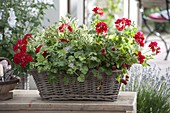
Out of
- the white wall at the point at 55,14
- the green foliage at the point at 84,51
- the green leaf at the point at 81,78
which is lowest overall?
the green leaf at the point at 81,78

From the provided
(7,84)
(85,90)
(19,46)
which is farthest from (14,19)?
(85,90)

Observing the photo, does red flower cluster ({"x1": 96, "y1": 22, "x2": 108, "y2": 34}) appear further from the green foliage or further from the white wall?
the white wall

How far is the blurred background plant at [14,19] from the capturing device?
4.10m

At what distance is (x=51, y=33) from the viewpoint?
2.97m

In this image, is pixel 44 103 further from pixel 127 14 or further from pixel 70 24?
pixel 127 14

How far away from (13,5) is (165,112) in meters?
1.46

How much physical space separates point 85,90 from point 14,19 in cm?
137

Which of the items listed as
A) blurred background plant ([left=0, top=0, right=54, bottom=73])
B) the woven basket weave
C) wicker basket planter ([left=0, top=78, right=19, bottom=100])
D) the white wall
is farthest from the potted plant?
the white wall

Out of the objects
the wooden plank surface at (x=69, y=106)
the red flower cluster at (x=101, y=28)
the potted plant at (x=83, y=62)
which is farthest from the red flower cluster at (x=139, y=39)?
the wooden plank surface at (x=69, y=106)

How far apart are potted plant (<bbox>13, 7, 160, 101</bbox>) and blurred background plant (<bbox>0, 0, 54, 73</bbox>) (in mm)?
1187

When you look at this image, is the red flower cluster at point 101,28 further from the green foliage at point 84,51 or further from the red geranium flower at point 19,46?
the red geranium flower at point 19,46

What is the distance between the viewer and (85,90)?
9.27 feet

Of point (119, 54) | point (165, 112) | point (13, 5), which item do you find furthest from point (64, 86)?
point (13, 5)

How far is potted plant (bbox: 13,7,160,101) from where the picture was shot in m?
2.79
